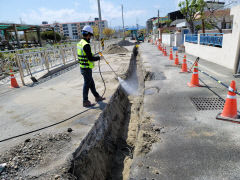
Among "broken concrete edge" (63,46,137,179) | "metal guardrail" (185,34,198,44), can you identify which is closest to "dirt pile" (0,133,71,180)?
"broken concrete edge" (63,46,137,179)

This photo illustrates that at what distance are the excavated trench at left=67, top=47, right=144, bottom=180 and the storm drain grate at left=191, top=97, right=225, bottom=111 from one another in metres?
1.70

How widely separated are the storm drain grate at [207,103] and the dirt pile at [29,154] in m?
3.16

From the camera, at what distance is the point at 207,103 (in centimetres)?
445

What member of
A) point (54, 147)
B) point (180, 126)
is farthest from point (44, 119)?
point (180, 126)

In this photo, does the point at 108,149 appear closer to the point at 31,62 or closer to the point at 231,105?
the point at 231,105

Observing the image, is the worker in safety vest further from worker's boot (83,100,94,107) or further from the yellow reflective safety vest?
worker's boot (83,100,94,107)

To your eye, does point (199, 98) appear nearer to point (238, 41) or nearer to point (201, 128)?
point (201, 128)

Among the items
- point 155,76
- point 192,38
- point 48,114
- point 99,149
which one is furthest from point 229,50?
point 48,114

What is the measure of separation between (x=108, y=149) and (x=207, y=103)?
2.74m

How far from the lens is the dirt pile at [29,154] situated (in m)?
2.44

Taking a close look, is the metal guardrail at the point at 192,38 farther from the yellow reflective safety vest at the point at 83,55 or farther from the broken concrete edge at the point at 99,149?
the yellow reflective safety vest at the point at 83,55

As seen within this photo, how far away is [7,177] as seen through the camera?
2.35 meters

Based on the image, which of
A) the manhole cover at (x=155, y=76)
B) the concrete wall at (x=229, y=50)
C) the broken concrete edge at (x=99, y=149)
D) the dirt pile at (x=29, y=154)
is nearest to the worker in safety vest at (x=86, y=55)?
the broken concrete edge at (x=99, y=149)

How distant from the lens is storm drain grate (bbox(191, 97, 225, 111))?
165 inches
